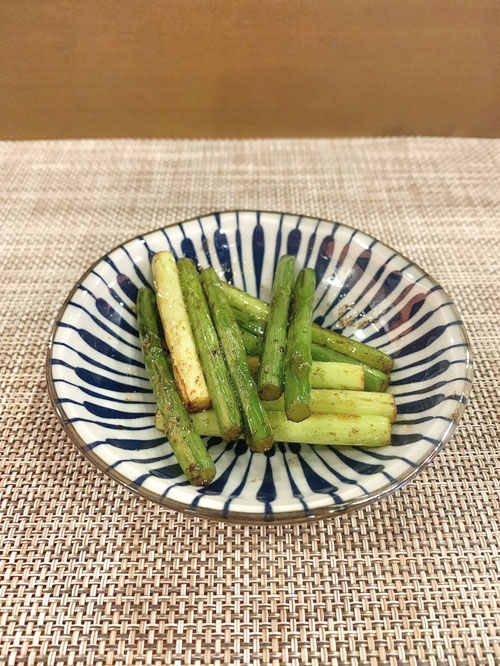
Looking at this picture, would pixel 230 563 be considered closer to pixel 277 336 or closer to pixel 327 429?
pixel 327 429

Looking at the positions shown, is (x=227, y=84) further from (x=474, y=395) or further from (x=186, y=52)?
(x=474, y=395)

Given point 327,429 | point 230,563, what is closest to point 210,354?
point 327,429

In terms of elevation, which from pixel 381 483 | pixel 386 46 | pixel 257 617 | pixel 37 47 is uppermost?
pixel 386 46

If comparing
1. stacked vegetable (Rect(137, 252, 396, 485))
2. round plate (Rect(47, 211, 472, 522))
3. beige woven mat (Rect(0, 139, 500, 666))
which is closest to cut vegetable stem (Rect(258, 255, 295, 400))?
stacked vegetable (Rect(137, 252, 396, 485))

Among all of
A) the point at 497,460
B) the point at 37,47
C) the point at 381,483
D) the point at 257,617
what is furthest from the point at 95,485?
the point at 37,47

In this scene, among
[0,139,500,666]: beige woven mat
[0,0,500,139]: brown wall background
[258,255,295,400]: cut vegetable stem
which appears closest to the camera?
[0,139,500,666]: beige woven mat

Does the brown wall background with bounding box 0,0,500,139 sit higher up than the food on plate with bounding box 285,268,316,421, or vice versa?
the brown wall background with bounding box 0,0,500,139

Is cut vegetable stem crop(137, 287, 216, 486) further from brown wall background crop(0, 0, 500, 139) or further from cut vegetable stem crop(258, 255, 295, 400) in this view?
brown wall background crop(0, 0, 500, 139)
